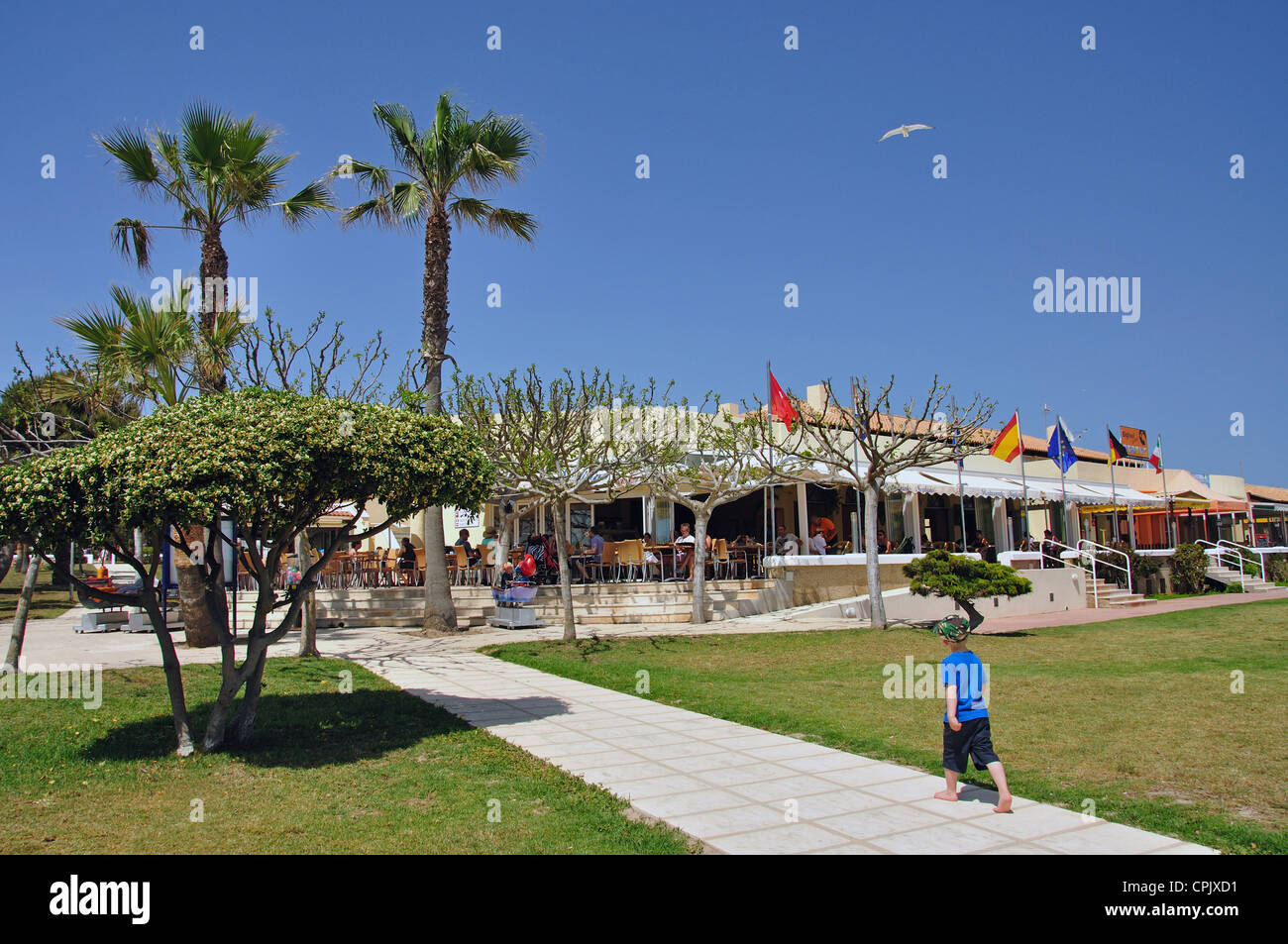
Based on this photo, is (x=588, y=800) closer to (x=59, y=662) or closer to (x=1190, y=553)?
(x=59, y=662)

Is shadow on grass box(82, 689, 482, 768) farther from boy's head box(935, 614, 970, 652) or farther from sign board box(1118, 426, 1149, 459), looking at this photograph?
sign board box(1118, 426, 1149, 459)

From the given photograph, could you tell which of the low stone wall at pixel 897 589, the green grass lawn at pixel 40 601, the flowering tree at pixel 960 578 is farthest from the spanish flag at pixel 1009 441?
the green grass lawn at pixel 40 601

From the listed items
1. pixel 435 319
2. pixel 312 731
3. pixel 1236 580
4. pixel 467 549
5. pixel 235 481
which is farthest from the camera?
pixel 1236 580

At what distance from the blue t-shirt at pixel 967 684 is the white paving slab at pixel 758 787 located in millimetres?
623

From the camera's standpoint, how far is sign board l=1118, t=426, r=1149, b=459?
125 feet

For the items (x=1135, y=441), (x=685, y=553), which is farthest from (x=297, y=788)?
(x=1135, y=441)

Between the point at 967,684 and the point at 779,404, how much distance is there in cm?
1428

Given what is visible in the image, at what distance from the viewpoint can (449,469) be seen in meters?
8.05

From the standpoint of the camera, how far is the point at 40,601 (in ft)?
91.2

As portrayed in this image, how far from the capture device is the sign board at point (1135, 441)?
37994mm

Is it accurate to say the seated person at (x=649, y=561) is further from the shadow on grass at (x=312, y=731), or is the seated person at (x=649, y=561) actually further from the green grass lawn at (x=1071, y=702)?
the shadow on grass at (x=312, y=731)

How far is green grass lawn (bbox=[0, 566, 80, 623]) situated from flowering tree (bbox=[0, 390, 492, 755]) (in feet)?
47.3

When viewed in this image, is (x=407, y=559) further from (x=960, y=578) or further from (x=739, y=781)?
(x=739, y=781)
